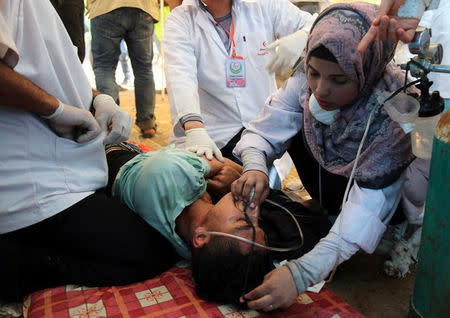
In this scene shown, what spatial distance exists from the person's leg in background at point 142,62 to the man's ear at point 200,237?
2.56 metres

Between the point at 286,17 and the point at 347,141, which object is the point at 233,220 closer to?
the point at 347,141

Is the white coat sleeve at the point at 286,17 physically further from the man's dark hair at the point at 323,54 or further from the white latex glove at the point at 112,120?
the white latex glove at the point at 112,120

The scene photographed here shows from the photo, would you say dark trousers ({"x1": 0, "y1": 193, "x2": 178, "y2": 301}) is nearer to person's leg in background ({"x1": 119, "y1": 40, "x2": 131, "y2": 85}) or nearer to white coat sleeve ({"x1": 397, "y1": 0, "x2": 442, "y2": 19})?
white coat sleeve ({"x1": 397, "y1": 0, "x2": 442, "y2": 19})

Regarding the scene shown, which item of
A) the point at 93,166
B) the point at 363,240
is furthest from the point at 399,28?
the point at 93,166

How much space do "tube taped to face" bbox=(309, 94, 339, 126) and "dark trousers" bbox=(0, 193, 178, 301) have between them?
0.86 meters

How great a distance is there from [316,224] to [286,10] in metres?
1.36

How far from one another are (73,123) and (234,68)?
1.19 metres

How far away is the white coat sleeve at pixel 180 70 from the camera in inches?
81.7

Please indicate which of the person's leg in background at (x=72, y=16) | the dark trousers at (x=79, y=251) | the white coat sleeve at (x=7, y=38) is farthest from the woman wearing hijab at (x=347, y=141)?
the person's leg in background at (x=72, y=16)

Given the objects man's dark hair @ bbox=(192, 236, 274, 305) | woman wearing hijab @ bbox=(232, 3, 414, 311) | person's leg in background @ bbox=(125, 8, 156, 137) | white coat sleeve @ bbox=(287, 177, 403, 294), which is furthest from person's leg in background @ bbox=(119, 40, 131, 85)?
white coat sleeve @ bbox=(287, 177, 403, 294)

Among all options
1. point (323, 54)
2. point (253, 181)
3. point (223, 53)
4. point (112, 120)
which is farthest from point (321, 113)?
point (223, 53)

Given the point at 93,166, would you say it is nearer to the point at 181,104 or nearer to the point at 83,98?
the point at 83,98

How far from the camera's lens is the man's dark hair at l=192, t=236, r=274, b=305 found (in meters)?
1.32

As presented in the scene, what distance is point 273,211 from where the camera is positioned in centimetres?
170
